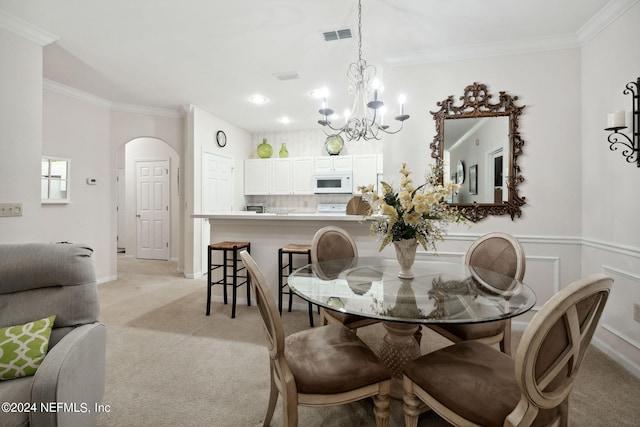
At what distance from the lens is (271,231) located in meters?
3.46

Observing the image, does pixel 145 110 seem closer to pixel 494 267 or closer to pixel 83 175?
pixel 83 175

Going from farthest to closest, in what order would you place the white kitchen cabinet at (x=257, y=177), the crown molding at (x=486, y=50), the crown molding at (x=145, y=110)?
the white kitchen cabinet at (x=257, y=177)
the crown molding at (x=145, y=110)
the crown molding at (x=486, y=50)

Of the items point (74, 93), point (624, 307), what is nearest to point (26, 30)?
point (74, 93)

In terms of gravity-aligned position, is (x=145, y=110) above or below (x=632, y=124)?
above

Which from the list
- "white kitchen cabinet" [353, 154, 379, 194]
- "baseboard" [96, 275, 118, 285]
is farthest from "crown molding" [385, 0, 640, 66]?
"baseboard" [96, 275, 118, 285]

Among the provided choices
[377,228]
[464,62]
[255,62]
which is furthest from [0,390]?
[464,62]

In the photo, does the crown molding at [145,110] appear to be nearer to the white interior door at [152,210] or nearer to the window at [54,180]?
the window at [54,180]

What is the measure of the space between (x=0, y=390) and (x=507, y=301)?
2224mm

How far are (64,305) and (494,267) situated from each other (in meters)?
2.59

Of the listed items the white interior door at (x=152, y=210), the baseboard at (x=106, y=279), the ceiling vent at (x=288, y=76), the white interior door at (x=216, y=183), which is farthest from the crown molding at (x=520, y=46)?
the white interior door at (x=152, y=210)

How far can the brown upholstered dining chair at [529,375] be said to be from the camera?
98 centimetres

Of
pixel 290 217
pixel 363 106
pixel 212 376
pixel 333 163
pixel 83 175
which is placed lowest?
pixel 212 376

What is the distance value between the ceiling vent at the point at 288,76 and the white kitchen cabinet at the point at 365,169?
7.43 ft

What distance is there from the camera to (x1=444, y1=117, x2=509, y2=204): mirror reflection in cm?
294
